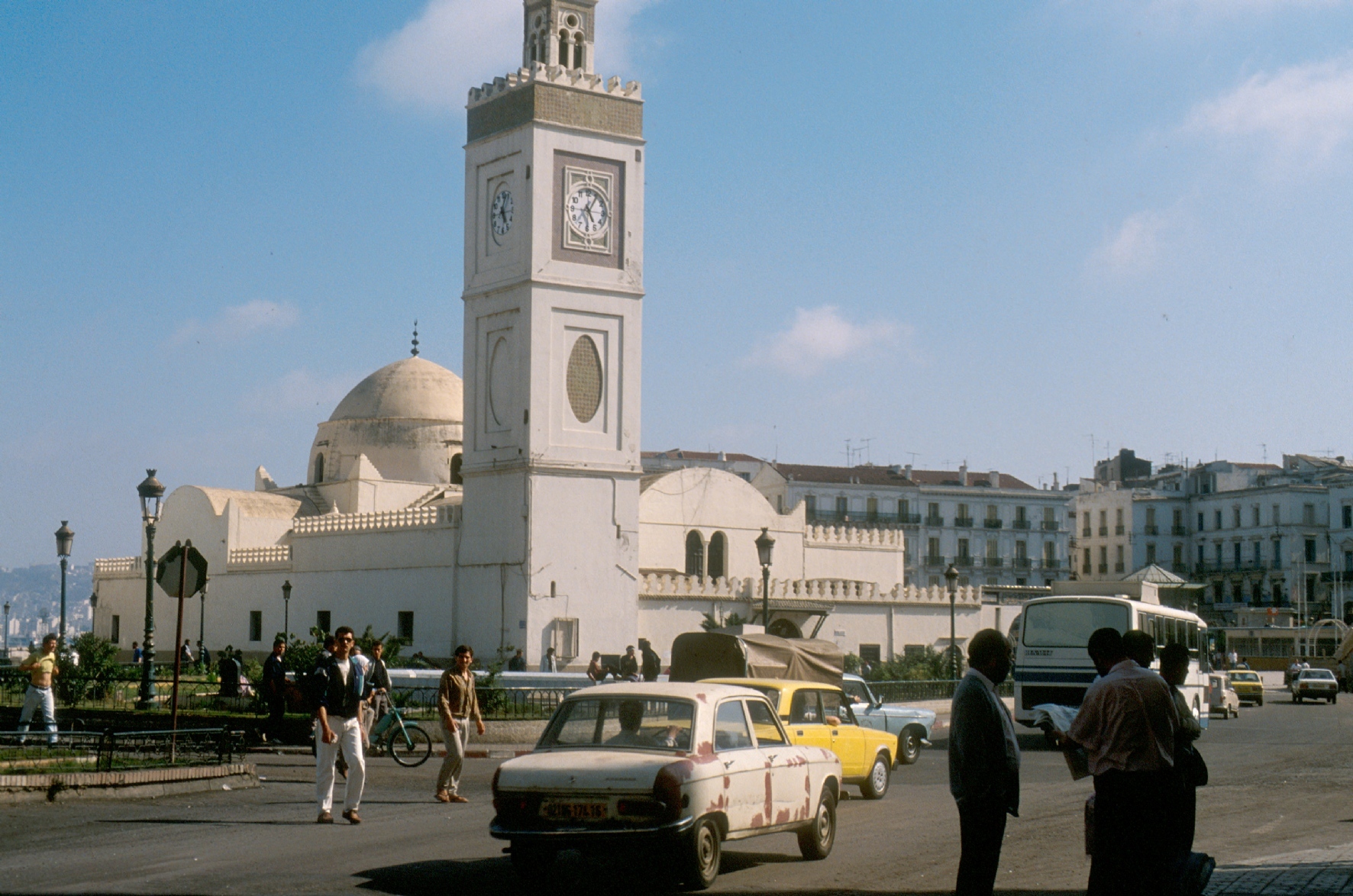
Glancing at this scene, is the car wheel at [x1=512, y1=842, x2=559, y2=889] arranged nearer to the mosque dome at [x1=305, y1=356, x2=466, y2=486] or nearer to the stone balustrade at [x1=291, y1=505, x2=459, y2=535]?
the stone balustrade at [x1=291, y1=505, x2=459, y2=535]

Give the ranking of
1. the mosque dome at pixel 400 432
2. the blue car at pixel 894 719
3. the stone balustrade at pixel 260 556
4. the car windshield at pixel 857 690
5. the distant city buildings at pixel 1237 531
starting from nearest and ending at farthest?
the blue car at pixel 894 719 → the car windshield at pixel 857 690 → the stone balustrade at pixel 260 556 → the mosque dome at pixel 400 432 → the distant city buildings at pixel 1237 531

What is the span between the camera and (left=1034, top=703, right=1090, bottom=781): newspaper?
841 cm

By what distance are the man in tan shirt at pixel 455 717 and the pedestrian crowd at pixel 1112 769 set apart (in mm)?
8190

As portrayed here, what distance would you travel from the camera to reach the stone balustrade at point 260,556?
5200cm

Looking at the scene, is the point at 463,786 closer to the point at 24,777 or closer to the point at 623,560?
the point at 24,777

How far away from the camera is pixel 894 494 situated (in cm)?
8650

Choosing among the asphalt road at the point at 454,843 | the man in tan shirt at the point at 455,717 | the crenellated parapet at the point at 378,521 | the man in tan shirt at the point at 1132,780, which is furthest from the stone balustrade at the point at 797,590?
the man in tan shirt at the point at 1132,780

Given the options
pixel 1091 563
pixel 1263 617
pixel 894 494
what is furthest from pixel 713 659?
pixel 1091 563

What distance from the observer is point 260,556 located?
53.3 meters

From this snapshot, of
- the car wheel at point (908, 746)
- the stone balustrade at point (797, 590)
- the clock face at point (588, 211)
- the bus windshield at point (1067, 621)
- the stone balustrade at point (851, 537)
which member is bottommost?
the car wheel at point (908, 746)

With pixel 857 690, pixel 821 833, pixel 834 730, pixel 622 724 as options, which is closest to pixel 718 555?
pixel 857 690

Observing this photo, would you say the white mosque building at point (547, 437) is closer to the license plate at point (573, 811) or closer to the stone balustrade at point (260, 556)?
the stone balustrade at point (260, 556)

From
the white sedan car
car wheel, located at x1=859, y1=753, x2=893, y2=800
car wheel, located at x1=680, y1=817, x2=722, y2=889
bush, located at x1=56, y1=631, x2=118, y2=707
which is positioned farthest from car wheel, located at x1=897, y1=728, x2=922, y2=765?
bush, located at x1=56, y1=631, x2=118, y2=707

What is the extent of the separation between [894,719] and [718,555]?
2965cm
